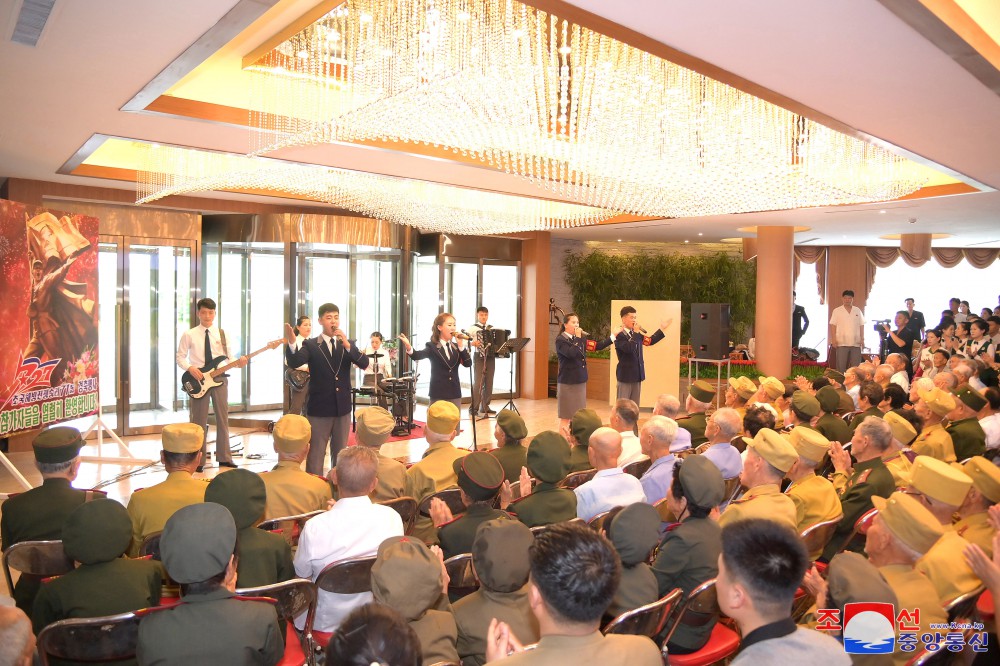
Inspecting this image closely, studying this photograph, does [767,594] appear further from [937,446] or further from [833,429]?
[833,429]

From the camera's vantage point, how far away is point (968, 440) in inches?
239

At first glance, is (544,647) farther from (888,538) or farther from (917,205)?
(917,205)

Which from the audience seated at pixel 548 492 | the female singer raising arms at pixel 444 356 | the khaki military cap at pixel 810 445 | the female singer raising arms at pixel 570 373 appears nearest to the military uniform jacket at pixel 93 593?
the audience seated at pixel 548 492

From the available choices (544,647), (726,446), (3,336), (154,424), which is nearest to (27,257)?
(3,336)

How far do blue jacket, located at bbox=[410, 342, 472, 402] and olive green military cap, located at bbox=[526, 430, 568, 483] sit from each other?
465cm

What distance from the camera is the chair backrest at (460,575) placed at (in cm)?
310

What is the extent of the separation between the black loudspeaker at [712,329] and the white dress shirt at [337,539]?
11707mm

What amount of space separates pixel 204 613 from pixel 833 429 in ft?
17.3

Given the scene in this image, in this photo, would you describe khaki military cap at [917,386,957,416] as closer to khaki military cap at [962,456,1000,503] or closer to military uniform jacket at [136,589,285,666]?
khaki military cap at [962,456,1000,503]

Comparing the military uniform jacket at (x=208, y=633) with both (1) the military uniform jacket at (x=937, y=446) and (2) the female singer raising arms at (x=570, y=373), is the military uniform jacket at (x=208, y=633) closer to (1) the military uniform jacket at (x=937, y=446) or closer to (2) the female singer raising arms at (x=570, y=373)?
(1) the military uniform jacket at (x=937, y=446)

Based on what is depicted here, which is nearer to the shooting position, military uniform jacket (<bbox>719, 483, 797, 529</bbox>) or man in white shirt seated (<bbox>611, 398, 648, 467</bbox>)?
military uniform jacket (<bbox>719, 483, 797, 529</bbox>)

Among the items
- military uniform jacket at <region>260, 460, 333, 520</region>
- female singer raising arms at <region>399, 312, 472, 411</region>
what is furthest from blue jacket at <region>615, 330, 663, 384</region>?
military uniform jacket at <region>260, 460, 333, 520</region>

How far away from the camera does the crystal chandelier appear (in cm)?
781

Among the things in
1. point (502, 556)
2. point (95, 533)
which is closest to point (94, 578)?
point (95, 533)
